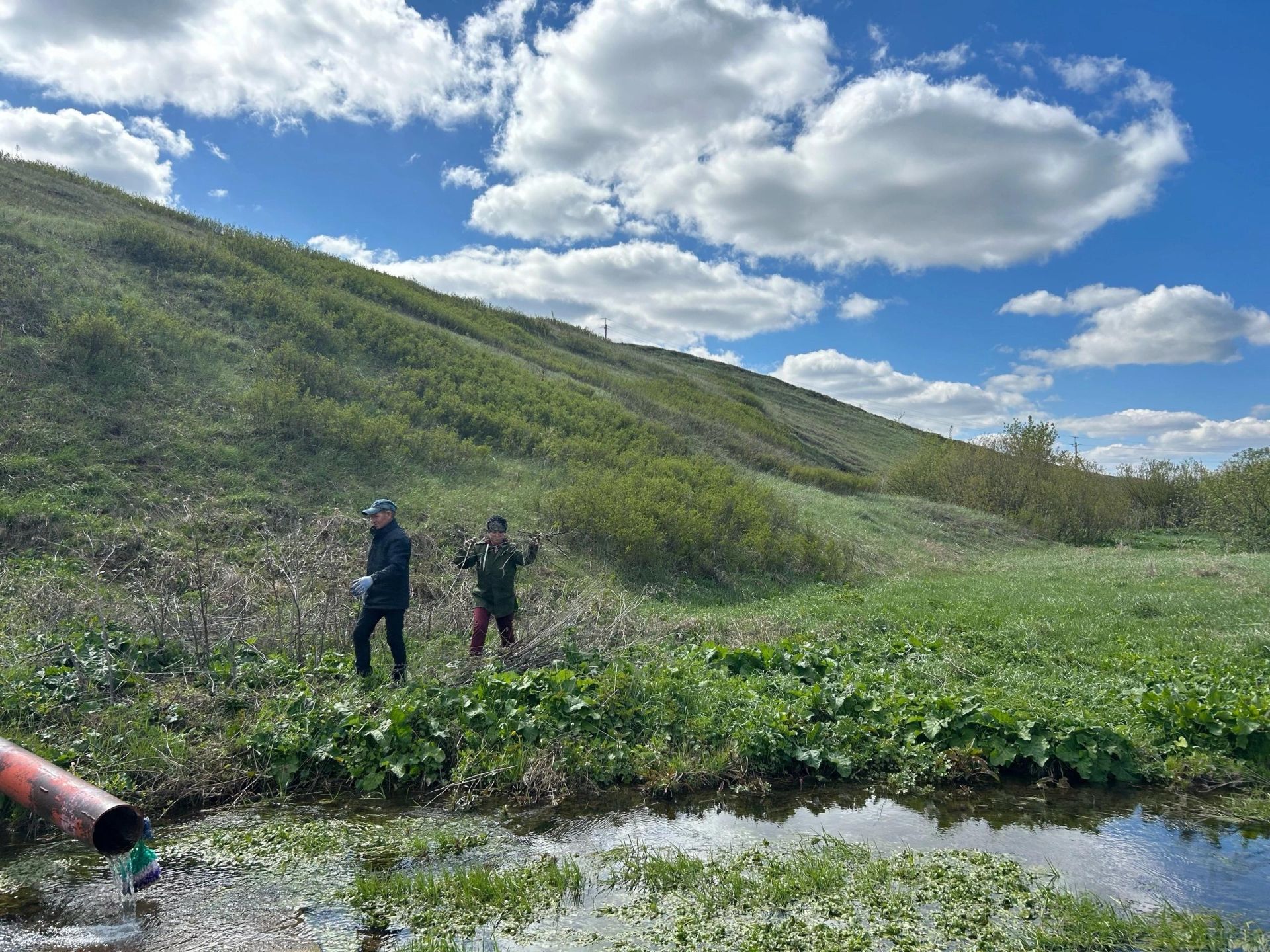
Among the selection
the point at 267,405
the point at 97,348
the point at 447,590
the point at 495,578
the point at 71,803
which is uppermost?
the point at 97,348

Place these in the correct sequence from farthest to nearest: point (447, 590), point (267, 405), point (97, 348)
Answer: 1. point (267, 405)
2. point (97, 348)
3. point (447, 590)

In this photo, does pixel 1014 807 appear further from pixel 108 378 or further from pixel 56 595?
pixel 108 378

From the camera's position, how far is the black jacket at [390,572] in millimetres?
7613

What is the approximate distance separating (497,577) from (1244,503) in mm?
30798

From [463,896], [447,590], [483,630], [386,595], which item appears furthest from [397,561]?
[463,896]

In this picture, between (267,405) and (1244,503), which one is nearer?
(267,405)

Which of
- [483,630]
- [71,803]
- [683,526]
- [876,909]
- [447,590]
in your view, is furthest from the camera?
[683,526]

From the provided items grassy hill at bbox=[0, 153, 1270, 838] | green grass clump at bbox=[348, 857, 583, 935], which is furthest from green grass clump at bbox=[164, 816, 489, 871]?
grassy hill at bbox=[0, 153, 1270, 838]

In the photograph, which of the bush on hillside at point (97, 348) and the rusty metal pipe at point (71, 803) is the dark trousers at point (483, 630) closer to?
the rusty metal pipe at point (71, 803)

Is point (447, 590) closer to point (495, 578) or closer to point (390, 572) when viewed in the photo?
point (495, 578)

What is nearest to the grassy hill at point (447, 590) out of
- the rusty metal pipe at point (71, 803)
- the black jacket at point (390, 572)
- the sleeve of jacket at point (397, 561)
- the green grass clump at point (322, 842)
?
the green grass clump at point (322, 842)

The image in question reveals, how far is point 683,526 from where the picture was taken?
55.1ft

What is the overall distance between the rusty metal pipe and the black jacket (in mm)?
3482

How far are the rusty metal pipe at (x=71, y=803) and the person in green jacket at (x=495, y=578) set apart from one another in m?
4.51
